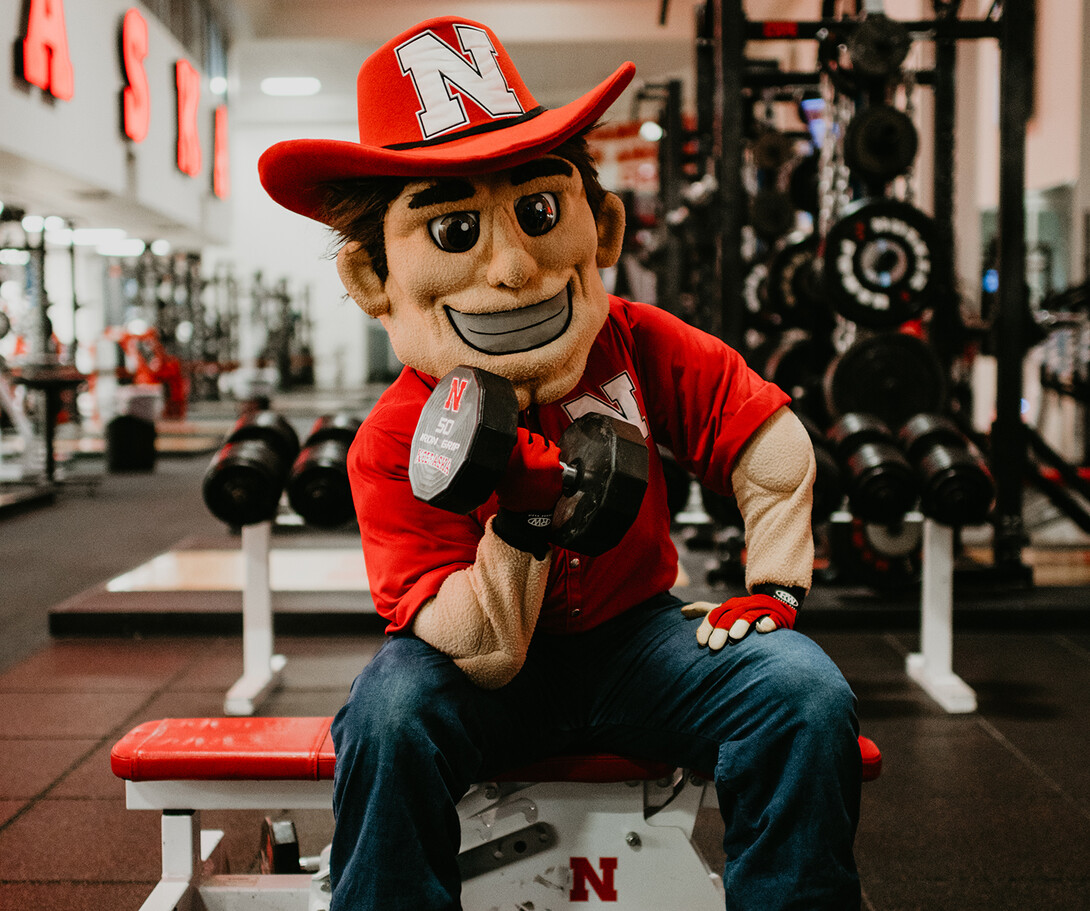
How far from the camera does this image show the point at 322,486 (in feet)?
8.71

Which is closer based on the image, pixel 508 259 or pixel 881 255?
pixel 508 259

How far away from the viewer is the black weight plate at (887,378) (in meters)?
3.64

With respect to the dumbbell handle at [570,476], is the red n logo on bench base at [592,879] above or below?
below

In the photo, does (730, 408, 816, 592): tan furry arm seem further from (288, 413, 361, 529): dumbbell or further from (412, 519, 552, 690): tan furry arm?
(288, 413, 361, 529): dumbbell

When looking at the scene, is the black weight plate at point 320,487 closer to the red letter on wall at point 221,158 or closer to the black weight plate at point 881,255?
the black weight plate at point 881,255

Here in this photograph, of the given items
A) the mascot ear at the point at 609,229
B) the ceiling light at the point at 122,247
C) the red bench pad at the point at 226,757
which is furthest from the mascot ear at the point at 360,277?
the ceiling light at the point at 122,247

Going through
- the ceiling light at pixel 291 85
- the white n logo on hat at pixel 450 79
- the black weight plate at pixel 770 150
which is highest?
the ceiling light at pixel 291 85

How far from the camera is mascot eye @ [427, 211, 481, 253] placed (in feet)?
4.23

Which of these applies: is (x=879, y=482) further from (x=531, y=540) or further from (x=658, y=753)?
(x=531, y=540)

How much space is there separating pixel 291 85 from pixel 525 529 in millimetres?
13300

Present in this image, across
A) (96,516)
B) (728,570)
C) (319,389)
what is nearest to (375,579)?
(728,570)

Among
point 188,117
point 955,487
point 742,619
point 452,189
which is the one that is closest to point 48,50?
point 188,117

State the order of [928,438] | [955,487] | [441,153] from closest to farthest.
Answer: [441,153]
[955,487]
[928,438]

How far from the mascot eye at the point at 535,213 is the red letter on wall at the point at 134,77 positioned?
7.79 m
